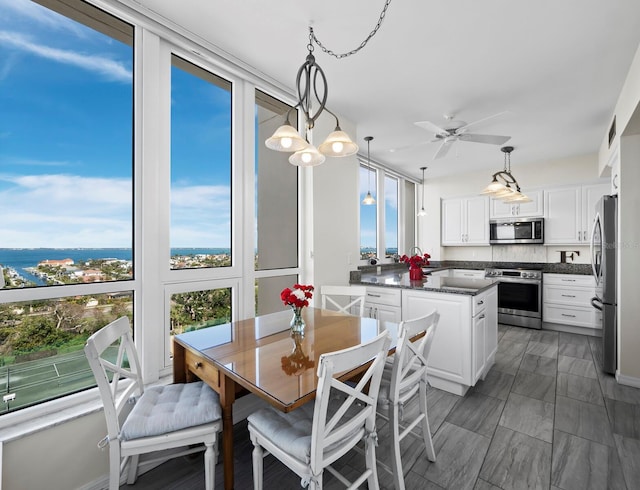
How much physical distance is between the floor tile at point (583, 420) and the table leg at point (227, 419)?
2244 millimetres

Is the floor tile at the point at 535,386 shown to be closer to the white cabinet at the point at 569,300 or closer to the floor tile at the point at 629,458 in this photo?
the floor tile at the point at 629,458

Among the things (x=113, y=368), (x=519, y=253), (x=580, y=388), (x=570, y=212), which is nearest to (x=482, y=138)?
(x=580, y=388)

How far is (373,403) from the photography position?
135cm

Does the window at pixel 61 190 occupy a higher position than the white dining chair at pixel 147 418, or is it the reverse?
the window at pixel 61 190

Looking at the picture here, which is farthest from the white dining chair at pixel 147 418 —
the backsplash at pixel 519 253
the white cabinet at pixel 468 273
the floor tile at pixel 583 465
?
the backsplash at pixel 519 253

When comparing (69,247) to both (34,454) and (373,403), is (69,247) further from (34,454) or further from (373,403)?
(373,403)

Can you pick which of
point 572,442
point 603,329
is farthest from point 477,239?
point 572,442

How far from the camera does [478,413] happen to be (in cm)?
233

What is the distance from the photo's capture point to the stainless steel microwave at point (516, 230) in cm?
484

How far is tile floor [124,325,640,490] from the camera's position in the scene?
5.50 ft

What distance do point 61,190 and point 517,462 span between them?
10.2 ft

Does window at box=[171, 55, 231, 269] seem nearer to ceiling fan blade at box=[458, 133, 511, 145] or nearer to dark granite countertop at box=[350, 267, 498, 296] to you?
dark granite countertop at box=[350, 267, 498, 296]

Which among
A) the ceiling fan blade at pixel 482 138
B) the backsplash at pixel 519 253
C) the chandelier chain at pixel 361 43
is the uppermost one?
the chandelier chain at pixel 361 43

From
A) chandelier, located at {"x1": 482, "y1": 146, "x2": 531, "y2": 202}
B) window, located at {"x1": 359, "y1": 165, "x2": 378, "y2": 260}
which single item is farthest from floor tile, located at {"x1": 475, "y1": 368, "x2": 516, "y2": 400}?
window, located at {"x1": 359, "y1": 165, "x2": 378, "y2": 260}
